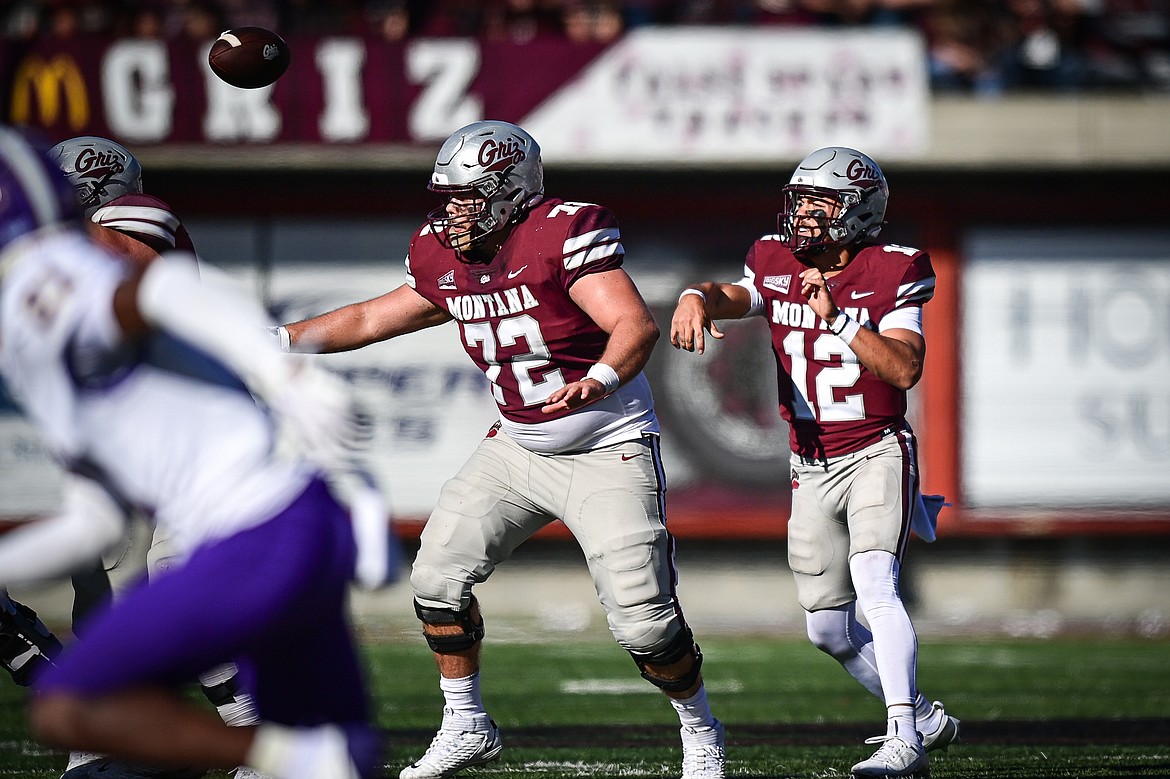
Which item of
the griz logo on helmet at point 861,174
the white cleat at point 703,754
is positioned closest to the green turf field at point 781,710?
the white cleat at point 703,754

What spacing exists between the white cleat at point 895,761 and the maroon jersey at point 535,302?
4.32 feet

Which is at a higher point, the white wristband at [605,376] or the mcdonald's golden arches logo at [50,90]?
the white wristband at [605,376]

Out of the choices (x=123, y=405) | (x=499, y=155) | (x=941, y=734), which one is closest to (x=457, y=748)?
(x=941, y=734)

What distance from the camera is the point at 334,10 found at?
12.0m

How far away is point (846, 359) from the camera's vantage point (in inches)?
182

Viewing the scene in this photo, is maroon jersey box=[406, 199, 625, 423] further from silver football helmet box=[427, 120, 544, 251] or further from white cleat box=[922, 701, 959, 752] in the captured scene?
white cleat box=[922, 701, 959, 752]

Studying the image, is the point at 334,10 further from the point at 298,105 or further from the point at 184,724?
the point at 184,724

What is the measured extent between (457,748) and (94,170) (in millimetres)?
2033

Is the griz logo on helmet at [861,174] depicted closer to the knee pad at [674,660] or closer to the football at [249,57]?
the knee pad at [674,660]

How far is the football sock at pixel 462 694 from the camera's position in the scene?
4414 millimetres

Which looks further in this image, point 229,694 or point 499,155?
point 499,155

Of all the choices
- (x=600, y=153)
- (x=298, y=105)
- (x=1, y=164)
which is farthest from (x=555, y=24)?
(x=1, y=164)

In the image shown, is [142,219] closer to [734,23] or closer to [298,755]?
[298,755]

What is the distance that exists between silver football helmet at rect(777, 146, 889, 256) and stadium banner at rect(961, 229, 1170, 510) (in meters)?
7.30
